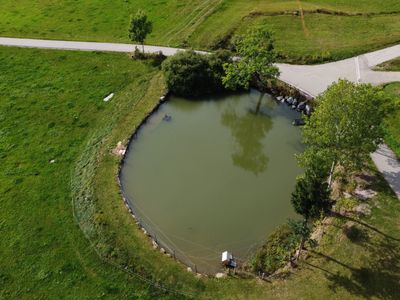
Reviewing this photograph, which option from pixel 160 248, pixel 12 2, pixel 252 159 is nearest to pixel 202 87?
pixel 252 159

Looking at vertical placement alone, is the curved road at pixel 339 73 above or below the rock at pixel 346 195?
above

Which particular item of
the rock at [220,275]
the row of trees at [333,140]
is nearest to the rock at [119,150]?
the rock at [220,275]

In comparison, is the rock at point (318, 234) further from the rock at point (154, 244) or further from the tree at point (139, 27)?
the tree at point (139, 27)

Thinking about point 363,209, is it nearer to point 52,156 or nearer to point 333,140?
point 333,140

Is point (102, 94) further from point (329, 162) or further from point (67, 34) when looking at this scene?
point (329, 162)

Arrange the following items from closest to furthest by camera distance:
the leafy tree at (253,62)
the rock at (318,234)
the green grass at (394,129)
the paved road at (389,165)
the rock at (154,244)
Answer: the rock at (318,234)
the rock at (154,244)
the paved road at (389,165)
the green grass at (394,129)
the leafy tree at (253,62)

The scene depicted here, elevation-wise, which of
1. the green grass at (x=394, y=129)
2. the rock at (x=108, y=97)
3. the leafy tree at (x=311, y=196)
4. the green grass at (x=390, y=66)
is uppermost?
the green grass at (x=390, y=66)
